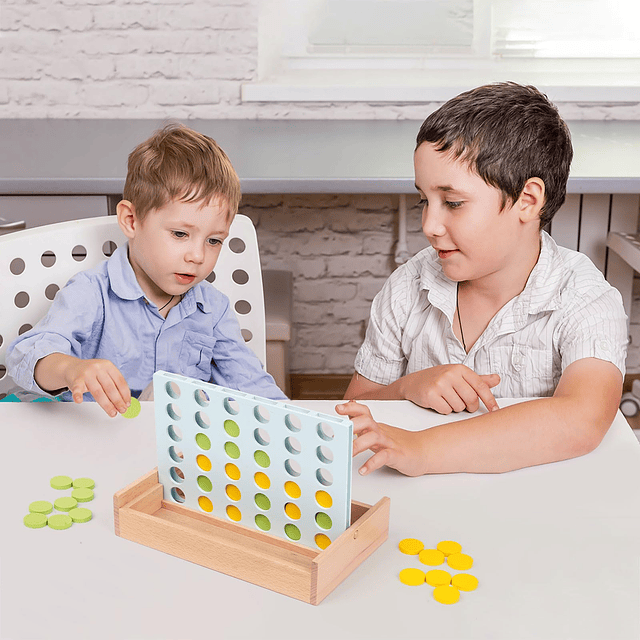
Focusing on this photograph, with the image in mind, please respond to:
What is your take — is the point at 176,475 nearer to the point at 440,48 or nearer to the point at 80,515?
the point at 80,515

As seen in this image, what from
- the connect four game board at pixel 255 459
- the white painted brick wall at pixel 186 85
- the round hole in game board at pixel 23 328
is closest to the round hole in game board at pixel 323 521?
the connect four game board at pixel 255 459

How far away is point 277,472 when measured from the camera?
25.0 inches

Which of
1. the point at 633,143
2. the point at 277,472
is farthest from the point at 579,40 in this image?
the point at 277,472

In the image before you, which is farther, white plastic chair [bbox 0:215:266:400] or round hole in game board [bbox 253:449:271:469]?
white plastic chair [bbox 0:215:266:400]

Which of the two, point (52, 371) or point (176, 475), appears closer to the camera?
point (176, 475)

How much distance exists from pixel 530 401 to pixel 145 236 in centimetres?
63

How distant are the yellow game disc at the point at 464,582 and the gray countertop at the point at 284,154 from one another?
124 cm

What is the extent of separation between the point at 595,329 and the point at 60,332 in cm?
75

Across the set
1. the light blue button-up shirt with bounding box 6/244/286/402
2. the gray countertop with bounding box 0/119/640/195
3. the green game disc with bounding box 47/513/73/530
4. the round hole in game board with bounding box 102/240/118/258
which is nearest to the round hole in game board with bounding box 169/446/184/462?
the green game disc with bounding box 47/513/73/530

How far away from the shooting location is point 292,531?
648 millimetres

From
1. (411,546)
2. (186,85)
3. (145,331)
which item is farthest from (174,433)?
(186,85)

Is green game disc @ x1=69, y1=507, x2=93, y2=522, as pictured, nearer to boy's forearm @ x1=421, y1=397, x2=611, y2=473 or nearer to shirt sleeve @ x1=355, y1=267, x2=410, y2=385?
boy's forearm @ x1=421, y1=397, x2=611, y2=473

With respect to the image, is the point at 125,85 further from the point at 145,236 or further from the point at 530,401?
the point at 530,401

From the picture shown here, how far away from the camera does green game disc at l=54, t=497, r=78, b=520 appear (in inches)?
27.7
